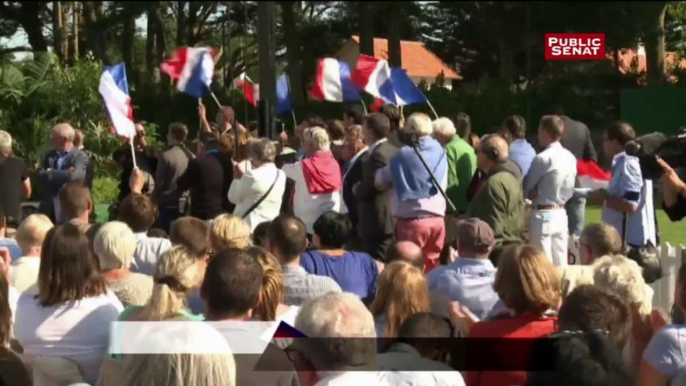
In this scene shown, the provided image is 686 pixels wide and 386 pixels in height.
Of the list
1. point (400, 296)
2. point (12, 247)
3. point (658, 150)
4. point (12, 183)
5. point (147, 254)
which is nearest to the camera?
point (400, 296)

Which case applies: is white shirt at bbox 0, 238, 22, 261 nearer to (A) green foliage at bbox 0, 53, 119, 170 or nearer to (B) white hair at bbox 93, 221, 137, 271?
(A) green foliage at bbox 0, 53, 119, 170

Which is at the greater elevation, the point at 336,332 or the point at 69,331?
the point at 336,332

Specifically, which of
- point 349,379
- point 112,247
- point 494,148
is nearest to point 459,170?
point 494,148

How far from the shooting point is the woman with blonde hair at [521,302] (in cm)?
425

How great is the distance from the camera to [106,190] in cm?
902

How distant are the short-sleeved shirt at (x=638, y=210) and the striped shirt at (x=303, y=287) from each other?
10.9ft

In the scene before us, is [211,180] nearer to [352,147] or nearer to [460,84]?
[352,147]

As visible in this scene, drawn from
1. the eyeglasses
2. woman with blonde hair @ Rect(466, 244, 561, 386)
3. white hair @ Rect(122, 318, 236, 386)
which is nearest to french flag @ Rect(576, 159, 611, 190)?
woman with blonde hair @ Rect(466, 244, 561, 386)

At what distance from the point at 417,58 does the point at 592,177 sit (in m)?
6.47

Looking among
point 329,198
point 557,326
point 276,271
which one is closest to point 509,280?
point 557,326

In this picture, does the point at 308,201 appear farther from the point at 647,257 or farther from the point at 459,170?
the point at 647,257

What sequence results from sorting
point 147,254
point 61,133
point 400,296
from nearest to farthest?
1. point 400,296
2. point 61,133
3. point 147,254

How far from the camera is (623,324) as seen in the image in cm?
410

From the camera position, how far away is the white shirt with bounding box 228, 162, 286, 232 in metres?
8.67
